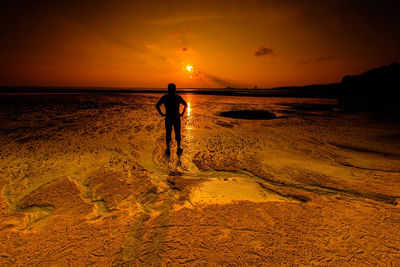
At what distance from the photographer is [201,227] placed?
248cm

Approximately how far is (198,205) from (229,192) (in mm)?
730

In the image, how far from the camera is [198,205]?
117 inches

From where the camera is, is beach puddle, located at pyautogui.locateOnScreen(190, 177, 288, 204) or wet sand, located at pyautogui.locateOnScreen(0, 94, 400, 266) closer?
wet sand, located at pyautogui.locateOnScreen(0, 94, 400, 266)

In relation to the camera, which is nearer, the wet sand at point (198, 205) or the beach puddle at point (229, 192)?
the wet sand at point (198, 205)

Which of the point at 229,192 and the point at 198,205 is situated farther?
the point at 229,192

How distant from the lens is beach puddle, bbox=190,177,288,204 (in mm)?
3143

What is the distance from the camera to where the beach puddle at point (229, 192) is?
10.3 feet

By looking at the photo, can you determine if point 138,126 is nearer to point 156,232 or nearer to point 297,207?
point 156,232

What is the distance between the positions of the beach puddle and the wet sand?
0.02m

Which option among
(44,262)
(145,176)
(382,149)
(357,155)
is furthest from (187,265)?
(382,149)

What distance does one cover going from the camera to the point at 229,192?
3.38m

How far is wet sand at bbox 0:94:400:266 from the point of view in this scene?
6.84 ft

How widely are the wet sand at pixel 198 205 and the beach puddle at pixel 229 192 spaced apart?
0.02 m

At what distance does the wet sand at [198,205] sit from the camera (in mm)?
2084
